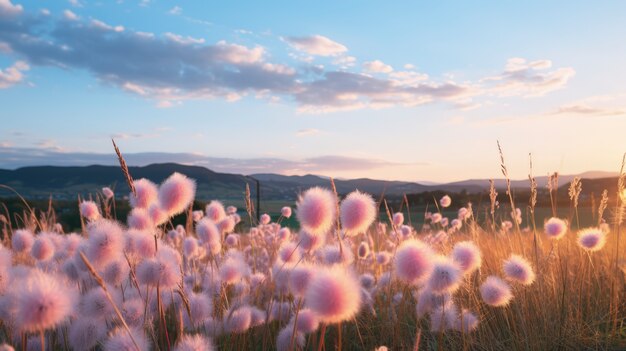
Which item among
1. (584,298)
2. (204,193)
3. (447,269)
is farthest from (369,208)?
(204,193)

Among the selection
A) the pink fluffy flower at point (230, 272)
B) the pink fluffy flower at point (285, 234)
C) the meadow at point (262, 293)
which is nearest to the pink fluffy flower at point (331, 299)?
the meadow at point (262, 293)

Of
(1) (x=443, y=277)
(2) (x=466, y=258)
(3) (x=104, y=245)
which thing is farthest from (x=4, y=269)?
(2) (x=466, y=258)

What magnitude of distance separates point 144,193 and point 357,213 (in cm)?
133

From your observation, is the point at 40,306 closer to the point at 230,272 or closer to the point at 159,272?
the point at 159,272

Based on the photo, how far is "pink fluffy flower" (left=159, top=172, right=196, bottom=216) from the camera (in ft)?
7.89

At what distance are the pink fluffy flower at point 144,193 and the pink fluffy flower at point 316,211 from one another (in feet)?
3.64

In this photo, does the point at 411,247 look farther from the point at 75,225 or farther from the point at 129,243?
the point at 75,225

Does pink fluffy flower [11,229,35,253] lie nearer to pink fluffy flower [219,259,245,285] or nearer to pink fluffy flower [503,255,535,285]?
pink fluffy flower [219,259,245,285]

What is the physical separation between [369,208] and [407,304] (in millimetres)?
2182

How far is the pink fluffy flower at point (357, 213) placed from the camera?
7.01 feet

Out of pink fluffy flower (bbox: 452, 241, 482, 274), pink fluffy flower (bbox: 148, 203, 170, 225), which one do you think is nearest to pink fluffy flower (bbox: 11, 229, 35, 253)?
pink fluffy flower (bbox: 148, 203, 170, 225)

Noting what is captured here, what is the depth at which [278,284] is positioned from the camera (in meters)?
3.11

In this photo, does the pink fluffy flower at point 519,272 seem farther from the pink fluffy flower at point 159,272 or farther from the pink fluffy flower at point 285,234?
the pink fluffy flower at point 285,234

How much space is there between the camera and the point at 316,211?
2057mm
